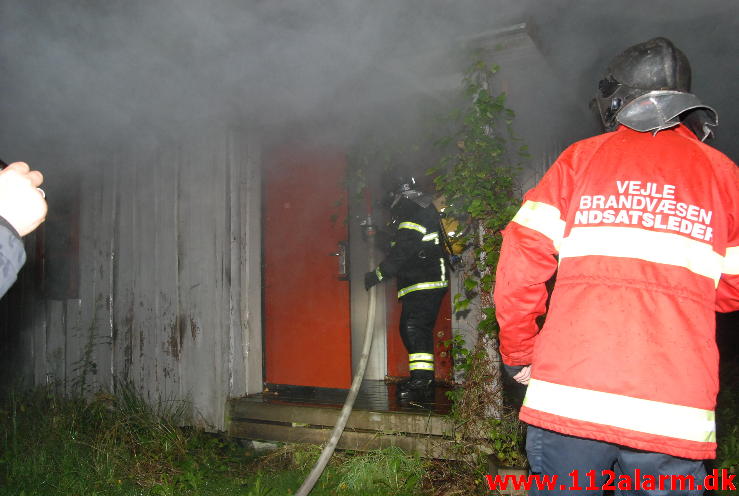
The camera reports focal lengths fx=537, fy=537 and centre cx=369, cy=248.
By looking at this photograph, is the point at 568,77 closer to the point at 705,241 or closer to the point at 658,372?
the point at 705,241

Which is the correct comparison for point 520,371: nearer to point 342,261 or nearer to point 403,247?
point 403,247

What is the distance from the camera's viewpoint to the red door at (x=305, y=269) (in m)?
5.18

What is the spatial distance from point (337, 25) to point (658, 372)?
3.31 metres

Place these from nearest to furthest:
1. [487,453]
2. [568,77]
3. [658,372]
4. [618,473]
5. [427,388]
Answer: [658,372], [618,473], [487,453], [427,388], [568,77]

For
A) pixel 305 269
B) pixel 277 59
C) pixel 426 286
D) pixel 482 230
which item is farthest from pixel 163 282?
pixel 482 230

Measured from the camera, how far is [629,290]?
1.63m

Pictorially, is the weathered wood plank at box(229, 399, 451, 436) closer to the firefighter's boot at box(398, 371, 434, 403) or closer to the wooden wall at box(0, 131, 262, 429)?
the wooden wall at box(0, 131, 262, 429)

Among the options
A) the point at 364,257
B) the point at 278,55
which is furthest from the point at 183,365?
the point at 278,55

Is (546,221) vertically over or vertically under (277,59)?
under

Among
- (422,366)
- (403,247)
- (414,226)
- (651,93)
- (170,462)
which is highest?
(651,93)

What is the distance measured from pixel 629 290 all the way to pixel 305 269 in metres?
3.98

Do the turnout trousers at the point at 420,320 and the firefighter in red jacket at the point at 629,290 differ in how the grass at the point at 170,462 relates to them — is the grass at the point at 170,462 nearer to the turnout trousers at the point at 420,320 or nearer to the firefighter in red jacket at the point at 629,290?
the turnout trousers at the point at 420,320

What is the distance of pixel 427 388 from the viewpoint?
4660 mm

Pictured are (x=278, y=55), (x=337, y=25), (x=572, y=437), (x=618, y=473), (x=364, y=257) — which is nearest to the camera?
(x=572, y=437)
